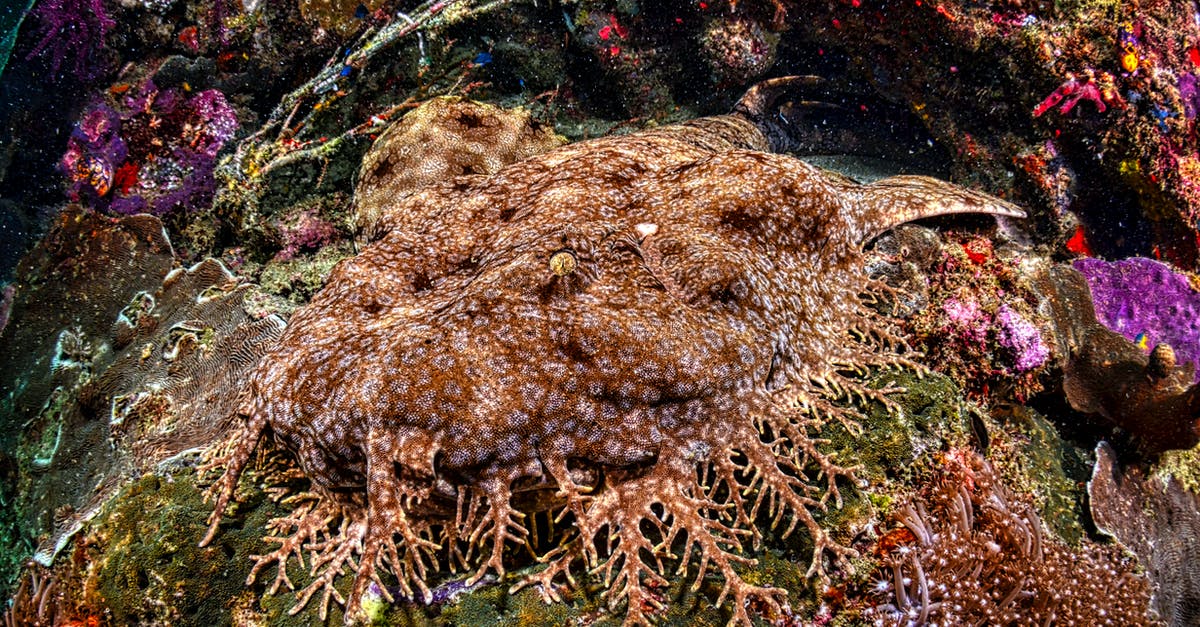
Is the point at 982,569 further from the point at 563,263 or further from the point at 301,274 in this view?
the point at 301,274

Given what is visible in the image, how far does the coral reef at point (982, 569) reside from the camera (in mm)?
2426

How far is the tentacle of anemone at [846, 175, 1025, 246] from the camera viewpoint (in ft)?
12.8

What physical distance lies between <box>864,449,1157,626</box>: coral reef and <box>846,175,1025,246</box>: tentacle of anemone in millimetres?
1713

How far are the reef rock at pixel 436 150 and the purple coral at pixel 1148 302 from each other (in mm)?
5160

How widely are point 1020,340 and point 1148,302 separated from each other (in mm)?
2477

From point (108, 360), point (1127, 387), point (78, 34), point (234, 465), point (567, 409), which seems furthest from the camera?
point (78, 34)

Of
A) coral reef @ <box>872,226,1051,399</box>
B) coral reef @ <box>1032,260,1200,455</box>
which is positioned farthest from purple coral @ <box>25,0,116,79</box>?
coral reef @ <box>1032,260,1200,455</box>

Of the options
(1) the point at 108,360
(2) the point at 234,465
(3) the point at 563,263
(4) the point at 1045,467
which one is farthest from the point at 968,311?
(1) the point at 108,360

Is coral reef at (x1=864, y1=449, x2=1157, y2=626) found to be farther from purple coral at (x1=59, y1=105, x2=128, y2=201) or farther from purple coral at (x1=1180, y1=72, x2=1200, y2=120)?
purple coral at (x1=59, y1=105, x2=128, y2=201)

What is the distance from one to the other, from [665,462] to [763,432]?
0.63 metres

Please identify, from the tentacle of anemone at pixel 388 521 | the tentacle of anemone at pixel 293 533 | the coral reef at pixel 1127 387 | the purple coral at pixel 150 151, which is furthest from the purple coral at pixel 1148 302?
the purple coral at pixel 150 151

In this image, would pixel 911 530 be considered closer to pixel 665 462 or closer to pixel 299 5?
pixel 665 462

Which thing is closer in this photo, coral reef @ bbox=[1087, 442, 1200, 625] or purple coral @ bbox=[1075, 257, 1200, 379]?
coral reef @ bbox=[1087, 442, 1200, 625]

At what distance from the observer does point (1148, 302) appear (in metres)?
4.82
